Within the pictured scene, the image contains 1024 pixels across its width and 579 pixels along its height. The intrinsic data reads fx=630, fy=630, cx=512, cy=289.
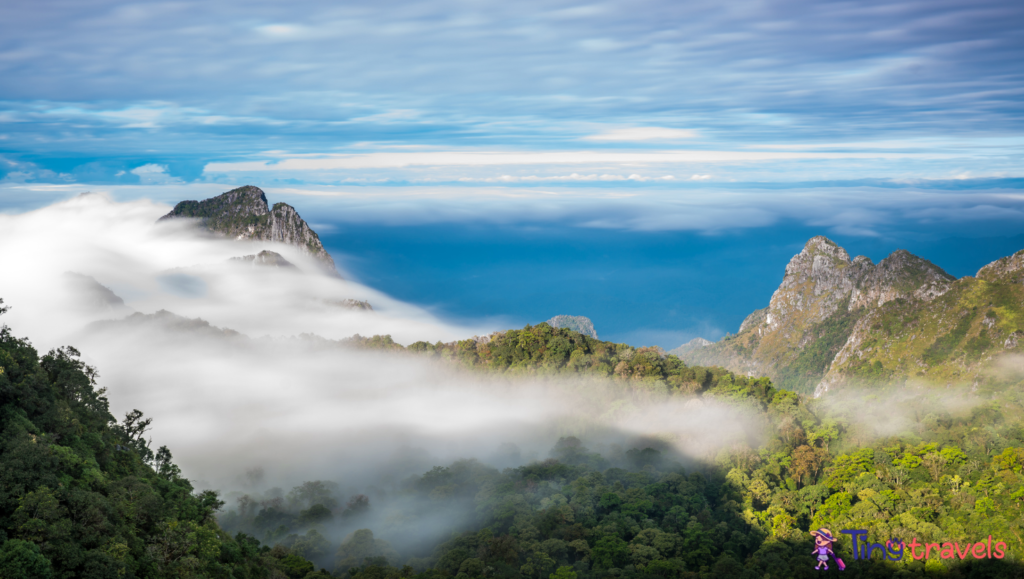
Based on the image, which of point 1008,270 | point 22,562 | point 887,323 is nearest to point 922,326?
point 887,323

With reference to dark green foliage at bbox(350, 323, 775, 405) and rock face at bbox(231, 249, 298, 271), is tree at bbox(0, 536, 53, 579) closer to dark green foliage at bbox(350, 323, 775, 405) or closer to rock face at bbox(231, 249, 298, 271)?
dark green foliage at bbox(350, 323, 775, 405)

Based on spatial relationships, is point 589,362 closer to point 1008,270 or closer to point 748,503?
point 748,503

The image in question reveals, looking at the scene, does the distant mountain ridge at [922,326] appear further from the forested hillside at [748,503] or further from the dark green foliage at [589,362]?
the dark green foliage at [589,362]

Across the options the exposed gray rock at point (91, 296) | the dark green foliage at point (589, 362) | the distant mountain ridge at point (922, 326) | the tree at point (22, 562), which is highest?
the exposed gray rock at point (91, 296)

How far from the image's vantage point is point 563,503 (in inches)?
2511

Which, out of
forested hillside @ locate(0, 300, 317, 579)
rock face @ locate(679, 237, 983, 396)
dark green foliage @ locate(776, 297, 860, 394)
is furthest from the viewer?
dark green foliage @ locate(776, 297, 860, 394)

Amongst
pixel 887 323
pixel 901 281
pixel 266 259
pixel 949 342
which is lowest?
pixel 949 342

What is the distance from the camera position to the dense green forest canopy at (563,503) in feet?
Result: 103

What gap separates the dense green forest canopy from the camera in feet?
103

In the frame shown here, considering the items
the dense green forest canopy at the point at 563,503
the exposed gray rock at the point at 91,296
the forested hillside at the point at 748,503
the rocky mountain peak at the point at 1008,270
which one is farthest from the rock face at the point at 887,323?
the exposed gray rock at the point at 91,296

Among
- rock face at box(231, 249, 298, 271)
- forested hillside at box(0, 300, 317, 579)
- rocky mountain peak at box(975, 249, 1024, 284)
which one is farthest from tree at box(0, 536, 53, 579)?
rock face at box(231, 249, 298, 271)

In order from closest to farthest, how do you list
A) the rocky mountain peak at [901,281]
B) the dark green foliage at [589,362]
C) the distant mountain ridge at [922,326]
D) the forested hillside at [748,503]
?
the forested hillside at [748,503]
the dark green foliage at [589,362]
the distant mountain ridge at [922,326]
the rocky mountain peak at [901,281]

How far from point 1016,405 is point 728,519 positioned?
42544 mm

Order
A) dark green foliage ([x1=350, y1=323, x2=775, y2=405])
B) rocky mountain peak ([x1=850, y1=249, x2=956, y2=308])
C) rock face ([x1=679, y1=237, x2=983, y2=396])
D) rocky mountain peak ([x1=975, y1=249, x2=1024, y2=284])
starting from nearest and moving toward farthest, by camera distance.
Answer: dark green foliage ([x1=350, y1=323, x2=775, y2=405])
rocky mountain peak ([x1=975, y1=249, x2=1024, y2=284])
rock face ([x1=679, y1=237, x2=983, y2=396])
rocky mountain peak ([x1=850, y1=249, x2=956, y2=308])
